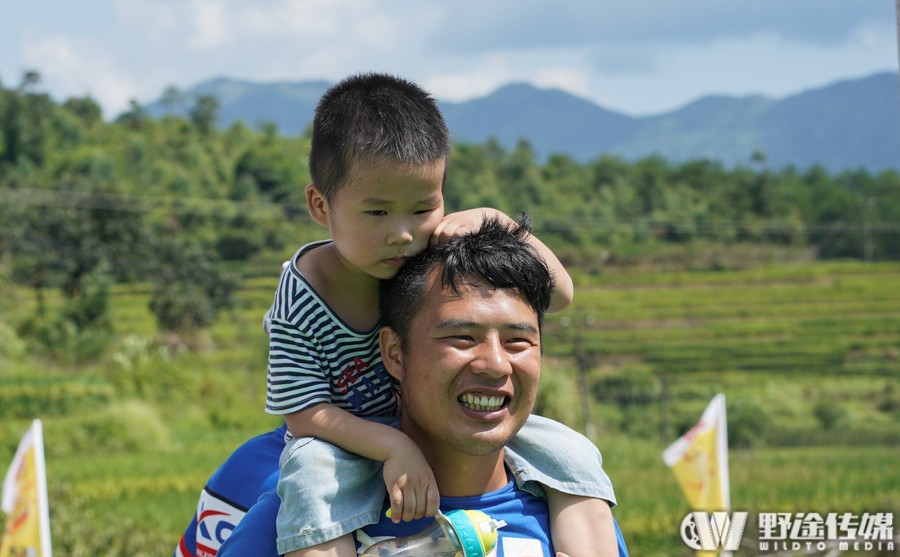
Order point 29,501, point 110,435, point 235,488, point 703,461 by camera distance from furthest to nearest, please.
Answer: point 110,435
point 703,461
point 29,501
point 235,488

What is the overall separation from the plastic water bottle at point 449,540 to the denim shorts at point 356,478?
0.18ft

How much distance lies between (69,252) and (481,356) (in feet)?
113

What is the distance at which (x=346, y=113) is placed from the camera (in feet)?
7.32

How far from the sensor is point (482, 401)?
81.0 inches

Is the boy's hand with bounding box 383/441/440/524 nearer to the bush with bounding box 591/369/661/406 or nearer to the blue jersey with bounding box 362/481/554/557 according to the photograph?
the blue jersey with bounding box 362/481/554/557

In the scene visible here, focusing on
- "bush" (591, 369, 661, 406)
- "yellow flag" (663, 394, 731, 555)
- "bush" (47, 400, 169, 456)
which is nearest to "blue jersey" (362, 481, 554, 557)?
"yellow flag" (663, 394, 731, 555)

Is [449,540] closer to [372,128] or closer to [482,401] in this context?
[482,401]

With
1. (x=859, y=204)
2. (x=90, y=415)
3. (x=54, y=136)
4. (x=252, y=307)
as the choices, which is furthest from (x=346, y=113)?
(x=859, y=204)

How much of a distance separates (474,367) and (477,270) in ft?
0.58

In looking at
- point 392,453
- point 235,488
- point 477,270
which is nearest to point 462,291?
→ point 477,270

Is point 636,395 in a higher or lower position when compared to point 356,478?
lower

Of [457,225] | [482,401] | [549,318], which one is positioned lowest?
[549,318]

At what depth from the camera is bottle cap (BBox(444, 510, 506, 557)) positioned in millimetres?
2061

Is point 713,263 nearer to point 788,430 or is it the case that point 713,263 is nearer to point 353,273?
point 788,430
